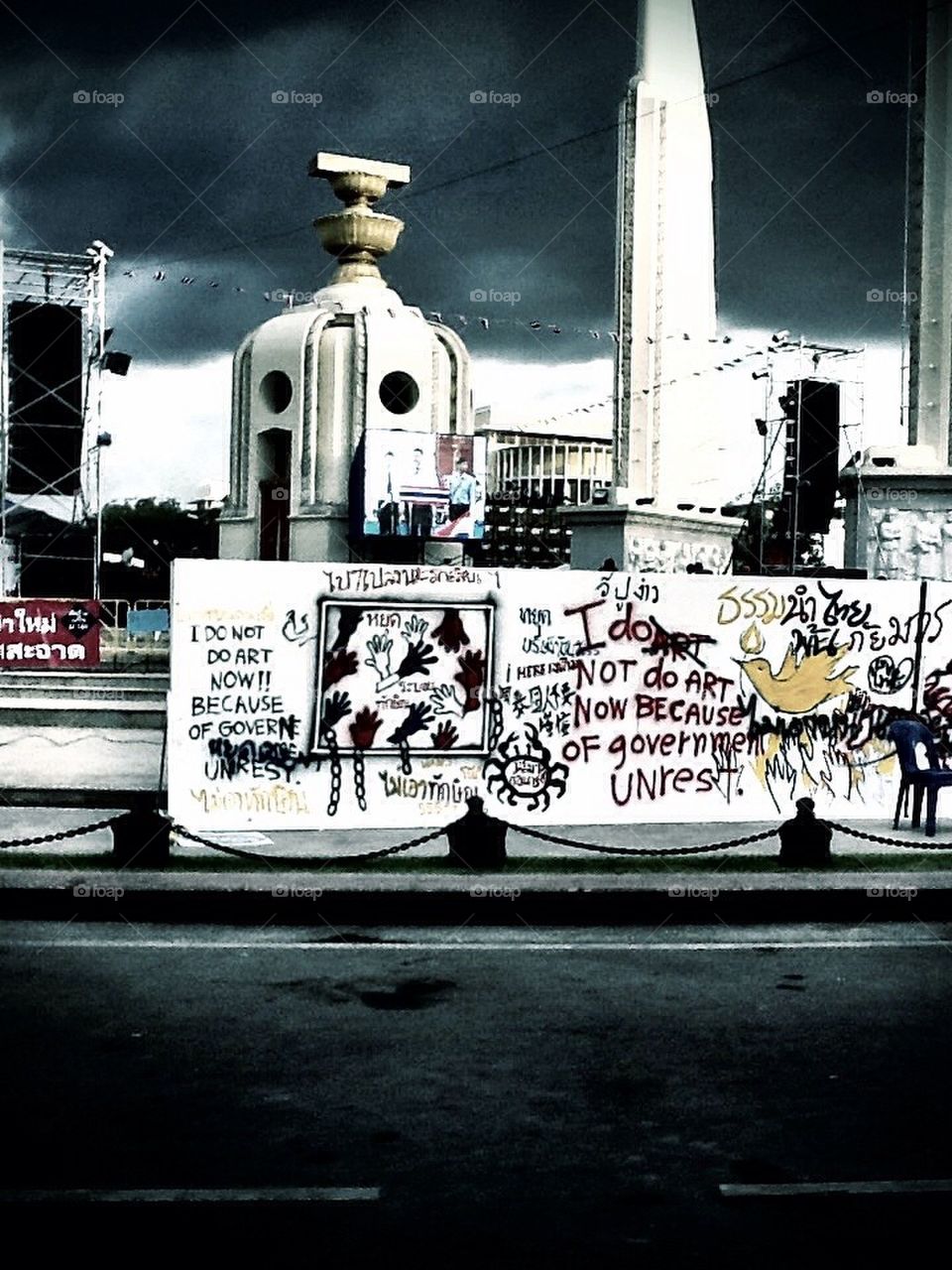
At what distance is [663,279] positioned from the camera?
43062 mm

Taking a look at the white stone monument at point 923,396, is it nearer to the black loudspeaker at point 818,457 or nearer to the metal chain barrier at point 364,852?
the metal chain barrier at point 364,852

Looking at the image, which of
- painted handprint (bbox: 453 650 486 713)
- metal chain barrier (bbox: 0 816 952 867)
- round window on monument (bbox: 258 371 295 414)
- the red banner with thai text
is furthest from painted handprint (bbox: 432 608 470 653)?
round window on monument (bbox: 258 371 295 414)

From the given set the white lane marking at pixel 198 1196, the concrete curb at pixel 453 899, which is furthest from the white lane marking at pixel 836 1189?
the concrete curb at pixel 453 899

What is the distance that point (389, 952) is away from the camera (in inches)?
382

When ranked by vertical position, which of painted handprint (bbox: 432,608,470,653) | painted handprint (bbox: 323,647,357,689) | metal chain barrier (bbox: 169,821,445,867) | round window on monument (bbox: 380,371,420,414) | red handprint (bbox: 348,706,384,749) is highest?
round window on monument (bbox: 380,371,420,414)

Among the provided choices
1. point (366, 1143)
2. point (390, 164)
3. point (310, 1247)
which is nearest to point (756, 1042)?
point (366, 1143)

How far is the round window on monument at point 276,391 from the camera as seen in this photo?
4856 cm

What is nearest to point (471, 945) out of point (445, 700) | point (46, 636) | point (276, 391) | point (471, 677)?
point (445, 700)

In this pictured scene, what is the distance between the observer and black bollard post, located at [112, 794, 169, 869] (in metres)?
11.5

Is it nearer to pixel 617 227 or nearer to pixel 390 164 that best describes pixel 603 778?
pixel 617 227

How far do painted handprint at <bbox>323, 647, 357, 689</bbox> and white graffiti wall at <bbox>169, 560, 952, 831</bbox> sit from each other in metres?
0.02

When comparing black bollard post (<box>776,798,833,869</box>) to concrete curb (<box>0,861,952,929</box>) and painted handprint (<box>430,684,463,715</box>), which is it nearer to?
concrete curb (<box>0,861,952,929</box>)

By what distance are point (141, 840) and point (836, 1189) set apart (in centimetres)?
691

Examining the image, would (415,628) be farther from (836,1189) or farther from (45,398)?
(45,398)
